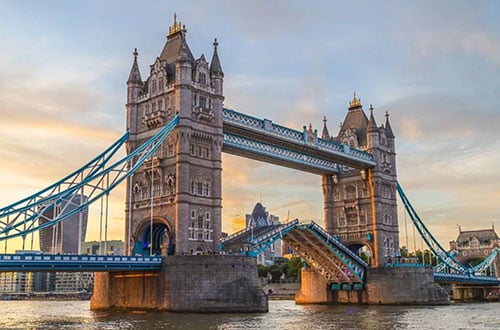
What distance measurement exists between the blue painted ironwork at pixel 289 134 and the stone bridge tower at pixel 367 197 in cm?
290

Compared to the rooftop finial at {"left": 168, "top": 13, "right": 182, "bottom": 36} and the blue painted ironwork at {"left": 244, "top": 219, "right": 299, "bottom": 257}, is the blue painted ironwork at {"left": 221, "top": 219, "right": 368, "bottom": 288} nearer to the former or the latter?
the blue painted ironwork at {"left": 244, "top": 219, "right": 299, "bottom": 257}

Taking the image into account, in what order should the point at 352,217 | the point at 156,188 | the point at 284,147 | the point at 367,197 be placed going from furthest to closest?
the point at 352,217 → the point at 367,197 → the point at 284,147 → the point at 156,188

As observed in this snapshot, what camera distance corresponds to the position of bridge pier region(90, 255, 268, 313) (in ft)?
167

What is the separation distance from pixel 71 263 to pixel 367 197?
157 feet

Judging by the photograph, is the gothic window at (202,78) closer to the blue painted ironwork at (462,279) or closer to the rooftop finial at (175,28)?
the rooftop finial at (175,28)

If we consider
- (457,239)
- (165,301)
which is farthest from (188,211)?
(457,239)

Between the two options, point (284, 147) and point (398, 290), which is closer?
point (284, 147)

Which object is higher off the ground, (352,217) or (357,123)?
(357,123)

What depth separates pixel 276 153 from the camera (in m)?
71.2

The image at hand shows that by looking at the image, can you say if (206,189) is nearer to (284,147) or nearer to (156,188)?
(156,188)

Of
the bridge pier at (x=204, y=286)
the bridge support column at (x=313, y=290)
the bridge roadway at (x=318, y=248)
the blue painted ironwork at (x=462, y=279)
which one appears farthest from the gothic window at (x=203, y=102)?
the blue painted ironwork at (x=462, y=279)

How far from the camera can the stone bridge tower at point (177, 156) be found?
2253 inches

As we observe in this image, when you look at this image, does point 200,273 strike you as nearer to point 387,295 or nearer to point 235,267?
point 235,267

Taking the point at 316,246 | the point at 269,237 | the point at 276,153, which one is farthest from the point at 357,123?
the point at 269,237
